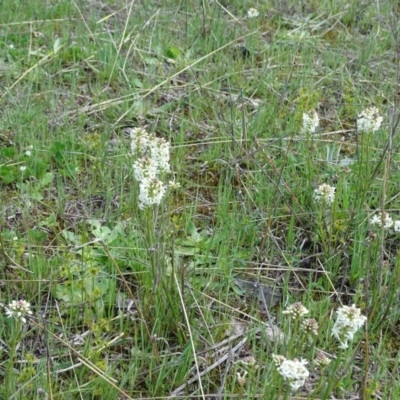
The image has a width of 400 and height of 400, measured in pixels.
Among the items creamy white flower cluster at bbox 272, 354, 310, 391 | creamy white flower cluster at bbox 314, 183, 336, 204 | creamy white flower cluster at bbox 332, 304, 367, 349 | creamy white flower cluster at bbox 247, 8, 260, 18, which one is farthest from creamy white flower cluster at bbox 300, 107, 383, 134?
creamy white flower cluster at bbox 247, 8, 260, 18

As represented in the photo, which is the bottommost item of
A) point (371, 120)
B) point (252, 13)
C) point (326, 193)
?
point (326, 193)

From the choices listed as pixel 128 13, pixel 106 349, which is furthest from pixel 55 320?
pixel 128 13

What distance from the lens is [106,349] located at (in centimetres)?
184

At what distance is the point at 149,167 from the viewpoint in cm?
172

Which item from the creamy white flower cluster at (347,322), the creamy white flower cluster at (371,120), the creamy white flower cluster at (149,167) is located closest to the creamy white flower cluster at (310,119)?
the creamy white flower cluster at (371,120)

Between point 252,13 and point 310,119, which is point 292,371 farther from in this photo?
point 252,13

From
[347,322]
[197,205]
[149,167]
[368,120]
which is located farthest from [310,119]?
[347,322]

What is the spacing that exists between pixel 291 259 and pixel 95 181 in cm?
79

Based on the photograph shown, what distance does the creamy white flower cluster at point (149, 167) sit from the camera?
168 centimetres

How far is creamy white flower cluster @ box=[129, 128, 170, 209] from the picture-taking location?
168cm

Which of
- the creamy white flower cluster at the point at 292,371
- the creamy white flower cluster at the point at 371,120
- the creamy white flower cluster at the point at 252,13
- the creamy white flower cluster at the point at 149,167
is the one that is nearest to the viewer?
the creamy white flower cluster at the point at 292,371

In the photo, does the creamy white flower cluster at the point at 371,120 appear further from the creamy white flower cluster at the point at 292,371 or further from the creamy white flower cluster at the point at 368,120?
the creamy white flower cluster at the point at 292,371

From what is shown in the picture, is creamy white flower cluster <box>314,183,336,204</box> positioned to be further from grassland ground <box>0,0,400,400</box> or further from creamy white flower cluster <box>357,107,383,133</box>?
creamy white flower cluster <box>357,107,383,133</box>

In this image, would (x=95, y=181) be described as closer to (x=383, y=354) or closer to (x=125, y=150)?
(x=125, y=150)
